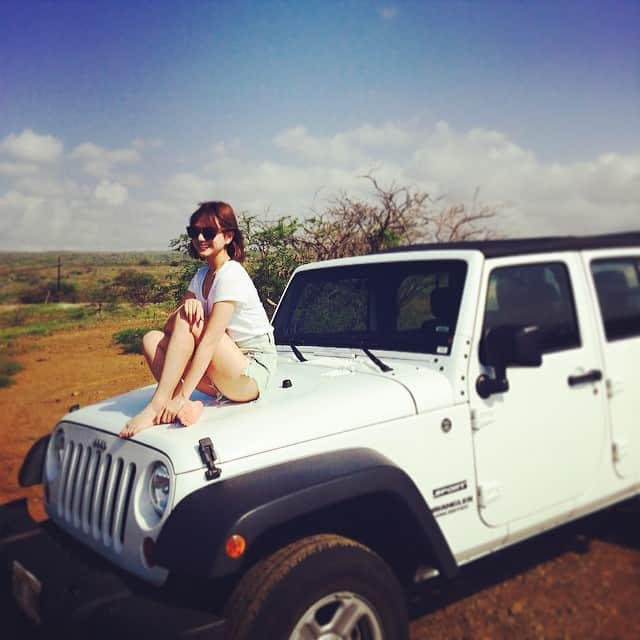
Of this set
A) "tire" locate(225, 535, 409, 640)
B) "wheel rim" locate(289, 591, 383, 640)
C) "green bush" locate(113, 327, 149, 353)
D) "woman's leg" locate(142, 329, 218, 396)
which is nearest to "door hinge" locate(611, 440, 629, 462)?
"tire" locate(225, 535, 409, 640)

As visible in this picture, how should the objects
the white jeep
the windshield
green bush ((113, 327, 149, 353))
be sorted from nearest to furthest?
the white jeep < the windshield < green bush ((113, 327, 149, 353))

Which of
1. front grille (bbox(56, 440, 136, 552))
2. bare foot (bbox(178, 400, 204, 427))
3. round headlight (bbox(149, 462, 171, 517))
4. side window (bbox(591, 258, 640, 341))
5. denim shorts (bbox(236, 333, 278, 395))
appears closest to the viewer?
round headlight (bbox(149, 462, 171, 517))

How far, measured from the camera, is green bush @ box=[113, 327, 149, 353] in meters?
9.26

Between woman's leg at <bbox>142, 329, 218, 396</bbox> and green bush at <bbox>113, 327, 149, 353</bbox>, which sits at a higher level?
woman's leg at <bbox>142, 329, 218, 396</bbox>

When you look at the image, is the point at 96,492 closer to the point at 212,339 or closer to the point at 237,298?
the point at 212,339

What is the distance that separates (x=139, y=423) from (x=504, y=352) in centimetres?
156

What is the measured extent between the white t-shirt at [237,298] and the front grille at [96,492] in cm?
86

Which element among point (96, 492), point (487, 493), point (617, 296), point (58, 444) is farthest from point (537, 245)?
point (58, 444)

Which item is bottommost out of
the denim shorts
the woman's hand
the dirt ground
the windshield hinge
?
the dirt ground

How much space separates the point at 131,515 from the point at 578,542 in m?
2.88

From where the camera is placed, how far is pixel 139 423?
8.77 feet

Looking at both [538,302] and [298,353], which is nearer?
[538,302]

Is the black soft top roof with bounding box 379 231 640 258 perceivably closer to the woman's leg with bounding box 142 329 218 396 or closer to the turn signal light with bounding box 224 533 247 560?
the woman's leg with bounding box 142 329 218 396

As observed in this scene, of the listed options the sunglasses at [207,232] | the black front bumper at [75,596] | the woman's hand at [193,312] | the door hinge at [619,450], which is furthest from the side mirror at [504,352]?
the black front bumper at [75,596]
